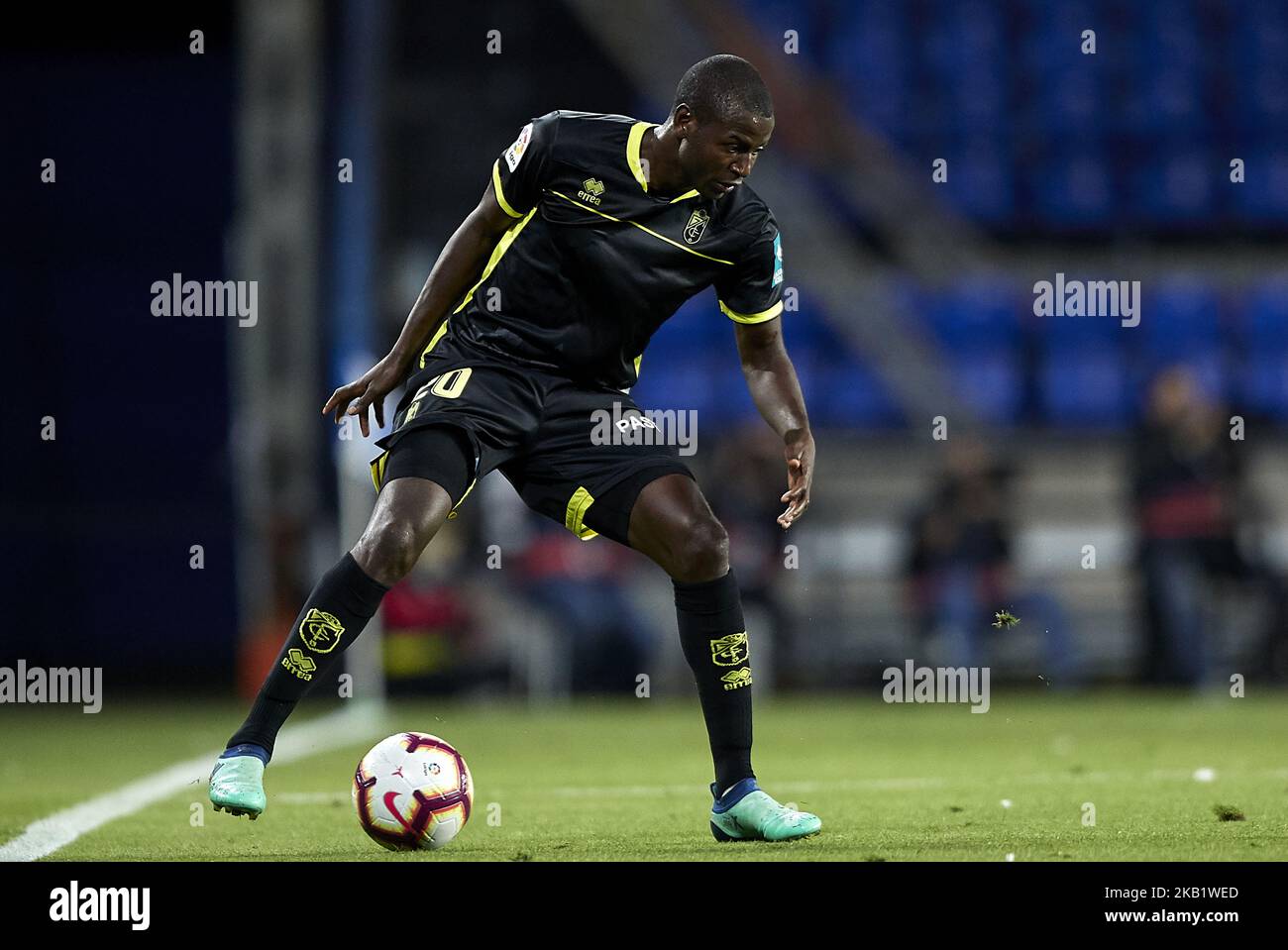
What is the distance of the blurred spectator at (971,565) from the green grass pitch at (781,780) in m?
0.47

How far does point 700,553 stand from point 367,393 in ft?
3.33

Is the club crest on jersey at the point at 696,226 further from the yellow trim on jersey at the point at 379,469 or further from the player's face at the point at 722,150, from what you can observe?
the yellow trim on jersey at the point at 379,469

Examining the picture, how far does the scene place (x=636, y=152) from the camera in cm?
544

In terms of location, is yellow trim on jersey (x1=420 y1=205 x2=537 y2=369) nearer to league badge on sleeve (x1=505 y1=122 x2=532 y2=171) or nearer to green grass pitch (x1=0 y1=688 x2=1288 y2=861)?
league badge on sleeve (x1=505 y1=122 x2=532 y2=171)

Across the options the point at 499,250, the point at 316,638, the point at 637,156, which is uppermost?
the point at 637,156

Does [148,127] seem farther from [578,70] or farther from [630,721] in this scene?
[630,721]

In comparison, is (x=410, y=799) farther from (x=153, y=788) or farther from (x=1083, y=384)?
(x=1083, y=384)

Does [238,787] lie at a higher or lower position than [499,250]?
lower

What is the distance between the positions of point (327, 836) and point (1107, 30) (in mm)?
13974

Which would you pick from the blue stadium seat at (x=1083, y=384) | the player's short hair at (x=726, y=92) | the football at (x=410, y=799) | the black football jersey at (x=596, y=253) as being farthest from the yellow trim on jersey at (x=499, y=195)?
the blue stadium seat at (x=1083, y=384)

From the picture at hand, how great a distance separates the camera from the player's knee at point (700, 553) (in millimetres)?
5277

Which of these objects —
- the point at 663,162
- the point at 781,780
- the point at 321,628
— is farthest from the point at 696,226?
the point at 781,780

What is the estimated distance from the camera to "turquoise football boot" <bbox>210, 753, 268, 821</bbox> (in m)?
4.80
